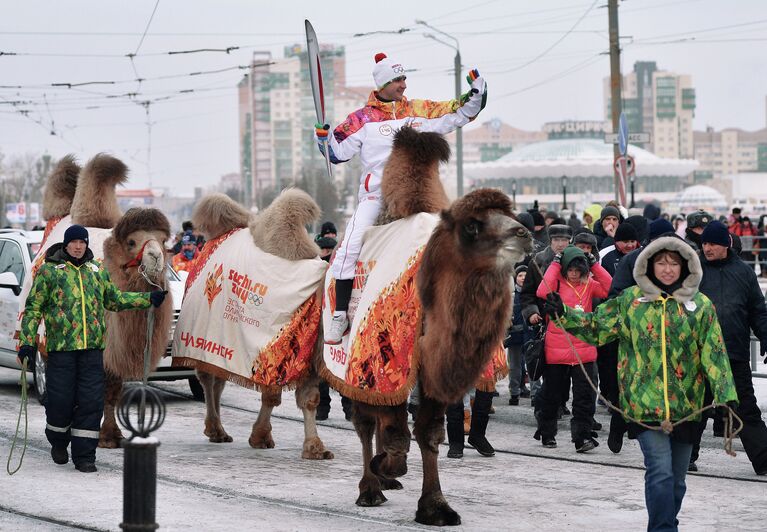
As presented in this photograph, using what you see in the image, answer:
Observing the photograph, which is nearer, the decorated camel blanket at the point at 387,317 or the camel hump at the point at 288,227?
the decorated camel blanket at the point at 387,317

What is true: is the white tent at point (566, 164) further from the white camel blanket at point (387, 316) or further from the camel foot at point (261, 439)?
the white camel blanket at point (387, 316)

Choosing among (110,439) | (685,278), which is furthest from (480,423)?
(685,278)

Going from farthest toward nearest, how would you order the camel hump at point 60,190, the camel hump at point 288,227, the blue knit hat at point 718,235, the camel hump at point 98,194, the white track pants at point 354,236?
the camel hump at point 60,190 < the camel hump at point 98,194 < the camel hump at point 288,227 < the blue knit hat at point 718,235 < the white track pants at point 354,236

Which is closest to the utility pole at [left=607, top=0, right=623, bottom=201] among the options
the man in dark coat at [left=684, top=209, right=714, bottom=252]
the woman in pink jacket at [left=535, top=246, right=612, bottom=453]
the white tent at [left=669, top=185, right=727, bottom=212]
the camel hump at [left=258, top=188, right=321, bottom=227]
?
the man in dark coat at [left=684, top=209, right=714, bottom=252]

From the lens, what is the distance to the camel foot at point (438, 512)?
791 centimetres

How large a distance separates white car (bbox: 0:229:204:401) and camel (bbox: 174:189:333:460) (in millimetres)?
1941

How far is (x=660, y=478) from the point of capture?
6.99 meters

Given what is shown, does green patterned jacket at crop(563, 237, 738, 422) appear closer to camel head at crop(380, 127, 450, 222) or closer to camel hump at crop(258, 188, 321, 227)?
camel head at crop(380, 127, 450, 222)

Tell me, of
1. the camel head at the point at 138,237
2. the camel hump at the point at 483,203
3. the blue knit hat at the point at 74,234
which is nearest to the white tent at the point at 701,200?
the camel head at the point at 138,237

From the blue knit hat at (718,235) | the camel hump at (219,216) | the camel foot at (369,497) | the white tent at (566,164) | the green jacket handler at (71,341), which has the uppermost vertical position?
the white tent at (566,164)

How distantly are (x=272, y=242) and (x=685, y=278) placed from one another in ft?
15.7

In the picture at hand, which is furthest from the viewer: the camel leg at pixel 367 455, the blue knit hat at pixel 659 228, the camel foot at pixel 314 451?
the blue knit hat at pixel 659 228

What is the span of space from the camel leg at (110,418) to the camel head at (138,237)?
0.96m

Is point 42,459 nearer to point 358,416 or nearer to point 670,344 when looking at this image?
point 358,416
